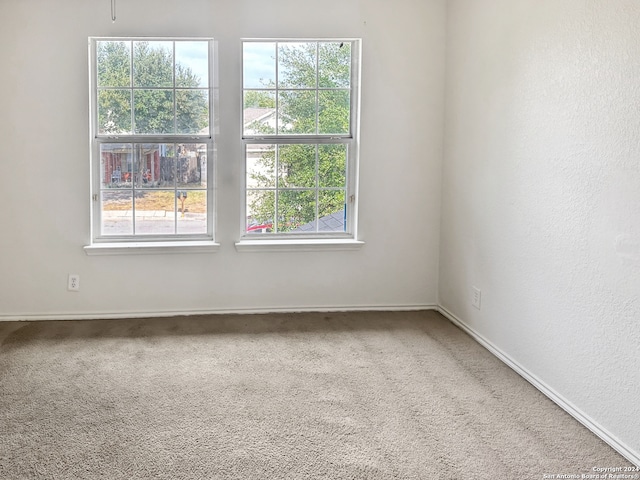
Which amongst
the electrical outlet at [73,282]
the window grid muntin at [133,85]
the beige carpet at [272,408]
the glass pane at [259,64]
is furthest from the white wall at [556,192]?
the electrical outlet at [73,282]

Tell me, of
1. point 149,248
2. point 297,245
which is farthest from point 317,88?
point 149,248

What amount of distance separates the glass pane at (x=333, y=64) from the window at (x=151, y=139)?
0.83m

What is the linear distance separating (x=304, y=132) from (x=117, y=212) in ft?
4.98

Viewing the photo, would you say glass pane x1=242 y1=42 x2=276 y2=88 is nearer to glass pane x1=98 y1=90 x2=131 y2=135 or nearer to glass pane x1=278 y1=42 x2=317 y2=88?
glass pane x1=278 y1=42 x2=317 y2=88

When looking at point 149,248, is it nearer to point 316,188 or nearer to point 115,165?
point 115,165

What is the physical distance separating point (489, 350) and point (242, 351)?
153 cm

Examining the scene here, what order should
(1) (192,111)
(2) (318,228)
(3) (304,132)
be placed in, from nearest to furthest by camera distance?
(1) (192,111)
(3) (304,132)
(2) (318,228)

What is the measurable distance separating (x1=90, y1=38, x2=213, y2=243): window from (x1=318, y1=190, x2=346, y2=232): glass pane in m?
0.85

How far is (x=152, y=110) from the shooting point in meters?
3.93

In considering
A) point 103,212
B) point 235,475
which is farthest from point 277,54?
point 235,475

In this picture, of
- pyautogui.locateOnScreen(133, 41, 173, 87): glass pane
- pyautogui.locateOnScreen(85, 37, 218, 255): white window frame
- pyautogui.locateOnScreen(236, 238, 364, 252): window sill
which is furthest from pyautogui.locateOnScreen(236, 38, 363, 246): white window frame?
pyautogui.locateOnScreen(133, 41, 173, 87): glass pane

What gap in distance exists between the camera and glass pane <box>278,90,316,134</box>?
4027mm

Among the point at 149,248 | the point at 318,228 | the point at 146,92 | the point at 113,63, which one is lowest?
the point at 149,248

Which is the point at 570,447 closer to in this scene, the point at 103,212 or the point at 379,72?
the point at 379,72
